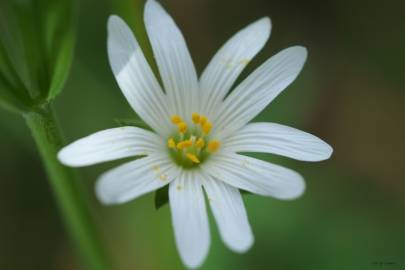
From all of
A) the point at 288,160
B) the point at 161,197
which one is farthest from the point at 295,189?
the point at 288,160

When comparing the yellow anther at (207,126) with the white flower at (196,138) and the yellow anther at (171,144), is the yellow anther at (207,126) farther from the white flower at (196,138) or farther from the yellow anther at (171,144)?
the yellow anther at (171,144)

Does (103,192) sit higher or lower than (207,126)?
lower

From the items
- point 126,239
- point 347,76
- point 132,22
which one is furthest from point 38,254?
point 347,76

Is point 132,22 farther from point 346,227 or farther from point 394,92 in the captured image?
point 394,92

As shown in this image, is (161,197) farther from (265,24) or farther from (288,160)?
(288,160)

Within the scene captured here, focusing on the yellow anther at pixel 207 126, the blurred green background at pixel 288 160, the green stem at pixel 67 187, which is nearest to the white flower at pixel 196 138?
the yellow anther at pixel 207 126

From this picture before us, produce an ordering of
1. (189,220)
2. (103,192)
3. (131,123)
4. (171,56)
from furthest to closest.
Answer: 1. (171,56)
2. (131,123)
3. (189,220)
4. (103,192)
